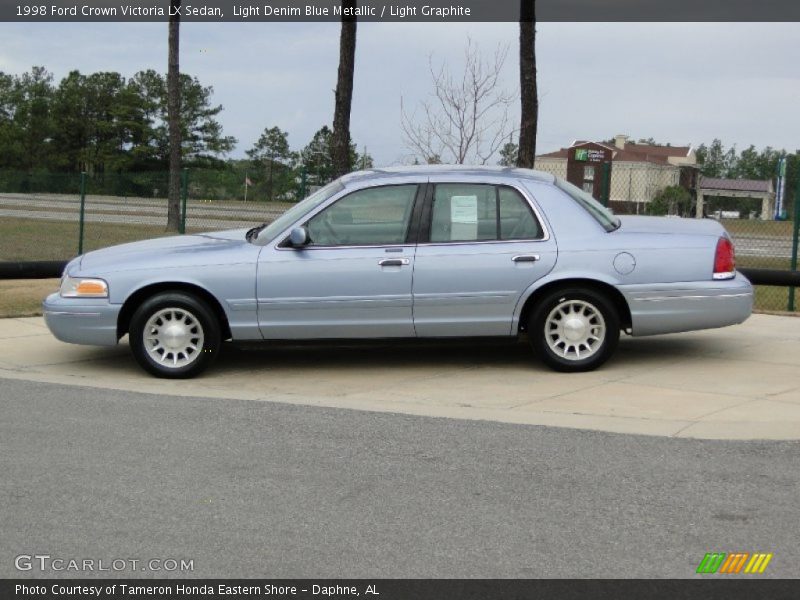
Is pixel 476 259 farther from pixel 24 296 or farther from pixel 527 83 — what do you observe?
pixel 527 83

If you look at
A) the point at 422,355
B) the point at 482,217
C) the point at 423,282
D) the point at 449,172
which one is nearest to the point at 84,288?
the point at 423,282

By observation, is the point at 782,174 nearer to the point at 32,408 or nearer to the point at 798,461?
the point at 798,461

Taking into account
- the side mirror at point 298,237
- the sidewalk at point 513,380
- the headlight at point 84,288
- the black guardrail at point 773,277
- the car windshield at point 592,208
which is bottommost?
the sidewalk at point 513,380

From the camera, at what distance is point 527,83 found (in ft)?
52.5

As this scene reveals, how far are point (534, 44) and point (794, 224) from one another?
14.4ft

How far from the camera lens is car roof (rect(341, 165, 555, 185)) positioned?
366 inches

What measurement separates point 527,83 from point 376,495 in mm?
11144

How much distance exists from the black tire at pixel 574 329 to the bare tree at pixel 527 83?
7.51 m

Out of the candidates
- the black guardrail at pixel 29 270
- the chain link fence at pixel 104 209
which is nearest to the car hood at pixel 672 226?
the black guardrail at pixel 29 270

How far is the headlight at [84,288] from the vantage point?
29.7 feet

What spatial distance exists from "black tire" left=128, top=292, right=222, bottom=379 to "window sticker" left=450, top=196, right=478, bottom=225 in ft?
6.89

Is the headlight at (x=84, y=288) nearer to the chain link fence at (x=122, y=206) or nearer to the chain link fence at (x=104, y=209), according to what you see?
the chain link fence at (x=122, y=206)

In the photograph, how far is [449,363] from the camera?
968 centimetres

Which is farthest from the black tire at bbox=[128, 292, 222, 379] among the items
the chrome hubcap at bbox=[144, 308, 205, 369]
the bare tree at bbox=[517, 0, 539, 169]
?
the bare tree at bbox=[517, 0, 539, 169]
